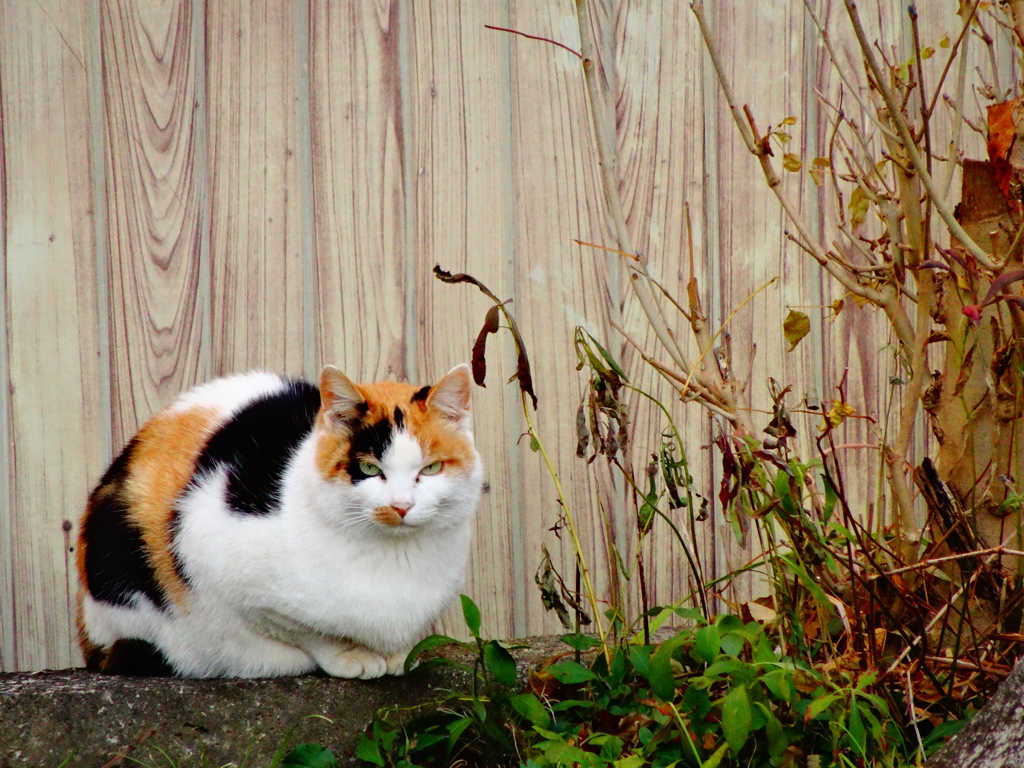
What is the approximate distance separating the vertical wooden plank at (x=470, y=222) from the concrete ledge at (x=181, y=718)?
482 mm

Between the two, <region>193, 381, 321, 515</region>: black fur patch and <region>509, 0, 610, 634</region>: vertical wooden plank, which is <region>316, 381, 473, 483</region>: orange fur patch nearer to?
<region>193, 381, 321, 515</region>: black fur patch

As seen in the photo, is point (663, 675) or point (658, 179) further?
point (658, 179)

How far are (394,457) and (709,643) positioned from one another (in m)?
0.50

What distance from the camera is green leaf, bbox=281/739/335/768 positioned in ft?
4.10

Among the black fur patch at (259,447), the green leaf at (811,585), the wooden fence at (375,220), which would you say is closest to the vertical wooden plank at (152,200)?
the wooden fence at (375,220)

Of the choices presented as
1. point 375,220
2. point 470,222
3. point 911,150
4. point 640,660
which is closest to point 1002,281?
point 911,150

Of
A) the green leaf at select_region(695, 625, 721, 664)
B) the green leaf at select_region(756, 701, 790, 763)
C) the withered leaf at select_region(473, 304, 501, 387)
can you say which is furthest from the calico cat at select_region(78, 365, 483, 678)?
the green leaf at select_region(756, 701, 790, 763)

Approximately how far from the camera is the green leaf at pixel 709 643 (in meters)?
1.22

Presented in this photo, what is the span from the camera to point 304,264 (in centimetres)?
185

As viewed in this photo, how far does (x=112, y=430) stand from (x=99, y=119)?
2.01 feet

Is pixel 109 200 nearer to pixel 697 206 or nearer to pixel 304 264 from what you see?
pixel 304 264

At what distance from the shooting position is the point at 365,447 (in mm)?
1305

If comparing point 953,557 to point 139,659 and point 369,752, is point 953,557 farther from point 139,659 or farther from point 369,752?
point 139,659

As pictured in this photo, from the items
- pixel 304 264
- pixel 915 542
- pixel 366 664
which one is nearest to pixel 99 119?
pixel 304 264
